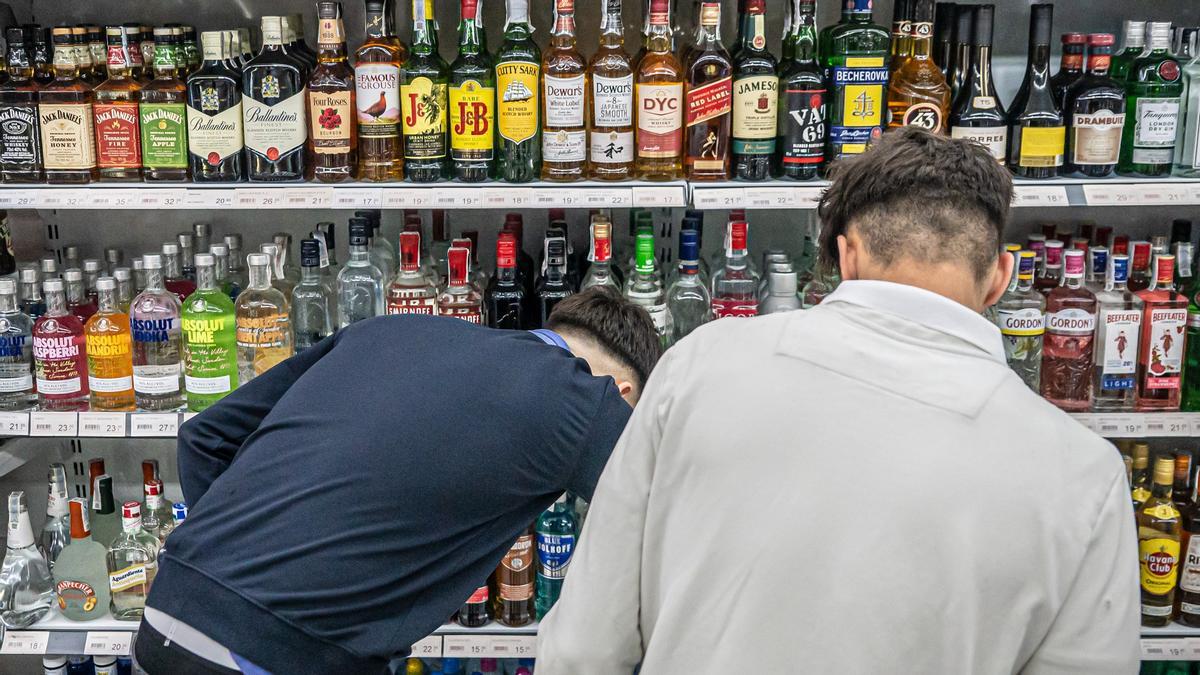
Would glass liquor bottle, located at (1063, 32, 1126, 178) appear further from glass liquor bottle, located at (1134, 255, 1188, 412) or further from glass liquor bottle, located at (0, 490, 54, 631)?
glass liquor bottle, located at (0, 490, 54, 631)

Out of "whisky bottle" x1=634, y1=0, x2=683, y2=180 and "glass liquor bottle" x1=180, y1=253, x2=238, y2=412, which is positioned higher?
"whisky bottle" x1=634, y1=0, x2=683, y2=180

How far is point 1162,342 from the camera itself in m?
2.53

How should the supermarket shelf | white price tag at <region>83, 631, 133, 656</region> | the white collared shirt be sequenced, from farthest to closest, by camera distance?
1. white price tag at <region>83, 631, 133, 656</region>
2. the supermarket shelf
3. the white collared shirt

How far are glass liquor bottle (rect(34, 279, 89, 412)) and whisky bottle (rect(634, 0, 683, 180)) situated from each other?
1.34 metres

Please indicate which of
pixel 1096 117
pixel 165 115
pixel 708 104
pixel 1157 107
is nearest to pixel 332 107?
pixel 165 115

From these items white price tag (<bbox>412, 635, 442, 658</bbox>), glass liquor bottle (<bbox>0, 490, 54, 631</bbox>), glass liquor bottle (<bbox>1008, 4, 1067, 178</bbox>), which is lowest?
white price tag (<bbox>412, 635, 442, 658</bbox>)

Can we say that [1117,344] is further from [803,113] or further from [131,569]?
[131,569]

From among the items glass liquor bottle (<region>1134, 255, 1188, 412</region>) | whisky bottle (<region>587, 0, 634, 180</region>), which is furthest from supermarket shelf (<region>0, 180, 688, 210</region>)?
glass liquor bottle (<region>1134, 255, 1188, 412</region>)

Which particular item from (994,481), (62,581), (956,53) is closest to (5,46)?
(62,581)

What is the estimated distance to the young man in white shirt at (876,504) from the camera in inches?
47.1

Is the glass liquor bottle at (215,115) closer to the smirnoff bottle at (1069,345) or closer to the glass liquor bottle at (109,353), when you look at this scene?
the glass liquor bottle at (109,353)

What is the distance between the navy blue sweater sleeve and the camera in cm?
196

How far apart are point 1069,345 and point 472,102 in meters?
1.45

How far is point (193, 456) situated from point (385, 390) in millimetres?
490
